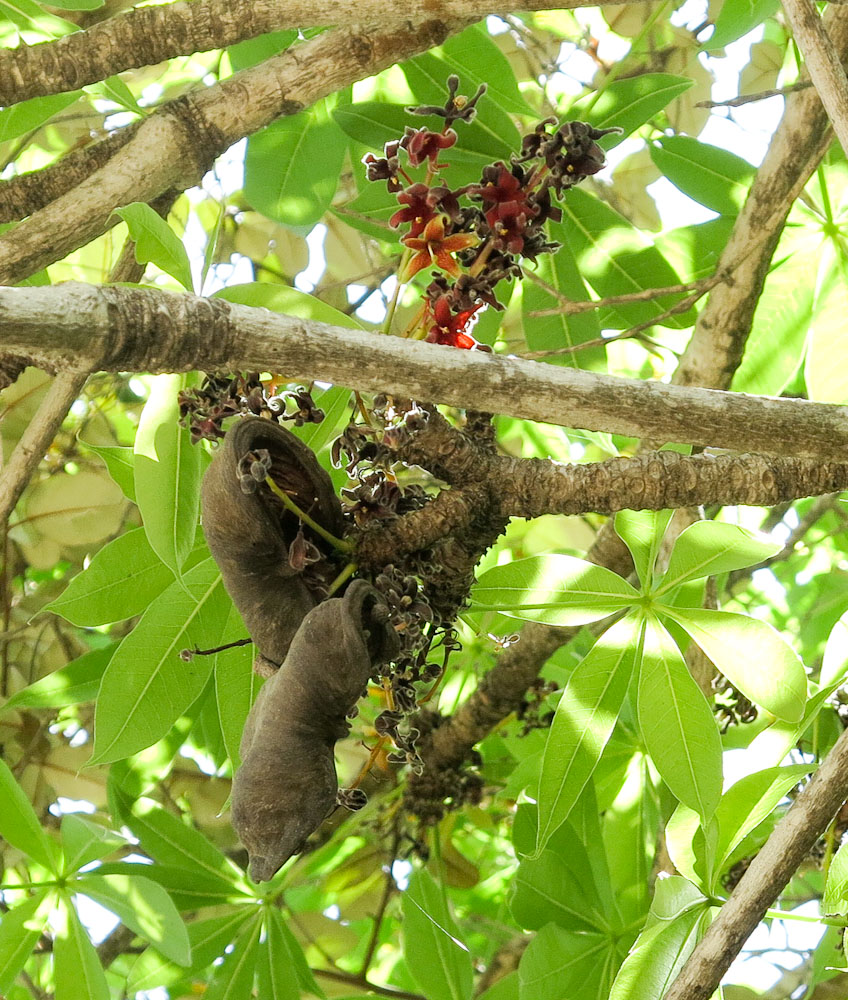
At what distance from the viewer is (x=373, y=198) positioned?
4.27 ft

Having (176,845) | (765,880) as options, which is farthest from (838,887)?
(176,845)

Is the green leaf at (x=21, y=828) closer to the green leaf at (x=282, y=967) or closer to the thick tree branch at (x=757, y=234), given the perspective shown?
the green leaf at (x=282, y=967)

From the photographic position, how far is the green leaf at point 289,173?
4.33ft

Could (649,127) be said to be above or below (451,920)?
above

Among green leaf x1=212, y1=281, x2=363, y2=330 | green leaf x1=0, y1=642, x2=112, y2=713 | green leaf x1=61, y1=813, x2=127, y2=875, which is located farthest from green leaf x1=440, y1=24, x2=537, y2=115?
green leaf x1=61, y1=813, x2=127, y2=875

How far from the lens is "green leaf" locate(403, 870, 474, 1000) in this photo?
134cm

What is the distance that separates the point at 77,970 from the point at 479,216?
3.23ft

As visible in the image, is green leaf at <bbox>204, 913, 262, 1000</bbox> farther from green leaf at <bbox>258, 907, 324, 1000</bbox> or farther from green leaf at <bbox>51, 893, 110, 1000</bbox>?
green leaf at <bbox>51, 893, 110, 1000</bbox>

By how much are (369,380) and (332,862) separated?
1.42m

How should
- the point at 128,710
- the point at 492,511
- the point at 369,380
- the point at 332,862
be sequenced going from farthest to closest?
the point at 332,862, the point at 128,710, the point at 492,511, the point at 369,380

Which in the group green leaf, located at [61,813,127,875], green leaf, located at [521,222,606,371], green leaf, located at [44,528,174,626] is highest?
green leaf, located at [521,222,606,371]

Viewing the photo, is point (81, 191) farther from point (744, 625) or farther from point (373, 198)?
point (744, 625)

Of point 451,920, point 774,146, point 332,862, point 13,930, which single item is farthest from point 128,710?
point 774,146

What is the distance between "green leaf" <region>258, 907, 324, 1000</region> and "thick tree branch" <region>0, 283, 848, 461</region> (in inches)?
39.1
